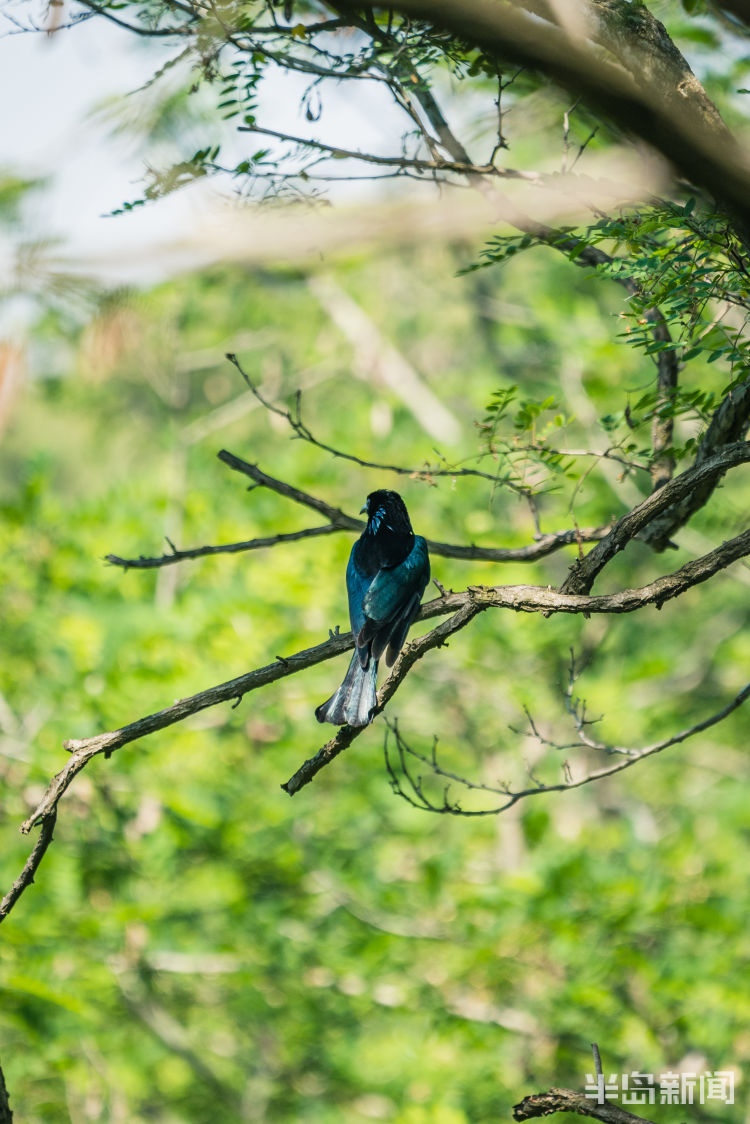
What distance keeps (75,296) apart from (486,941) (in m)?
8.12

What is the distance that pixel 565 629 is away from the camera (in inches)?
466

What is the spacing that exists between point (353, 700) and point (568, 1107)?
1535 mm

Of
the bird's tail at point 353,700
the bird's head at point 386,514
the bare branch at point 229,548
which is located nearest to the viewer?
the bird's tail at point 353,700

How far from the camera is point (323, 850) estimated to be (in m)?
10.7

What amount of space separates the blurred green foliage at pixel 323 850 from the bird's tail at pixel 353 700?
4613 millimetres

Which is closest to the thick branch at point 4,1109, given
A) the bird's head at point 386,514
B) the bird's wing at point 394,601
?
the bird's wing at point 394,601

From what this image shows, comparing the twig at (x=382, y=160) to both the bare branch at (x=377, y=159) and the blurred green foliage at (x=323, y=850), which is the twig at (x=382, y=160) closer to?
the bare branch at (x=377, y=159)

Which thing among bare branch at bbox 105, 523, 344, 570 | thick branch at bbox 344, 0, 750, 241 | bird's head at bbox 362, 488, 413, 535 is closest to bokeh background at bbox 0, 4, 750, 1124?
bird's head at bbox 362, 488, 413, 535

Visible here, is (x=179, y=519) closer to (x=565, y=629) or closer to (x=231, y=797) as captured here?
(x=231, y=797)

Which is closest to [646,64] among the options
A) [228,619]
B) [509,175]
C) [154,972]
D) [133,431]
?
[509,175]

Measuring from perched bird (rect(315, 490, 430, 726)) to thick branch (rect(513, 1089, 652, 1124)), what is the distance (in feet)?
4.32

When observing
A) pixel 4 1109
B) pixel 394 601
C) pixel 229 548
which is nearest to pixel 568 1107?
pixel 4 1109

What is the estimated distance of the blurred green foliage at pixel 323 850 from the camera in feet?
28.8

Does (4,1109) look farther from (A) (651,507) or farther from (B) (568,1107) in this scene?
(A) (651,507)
